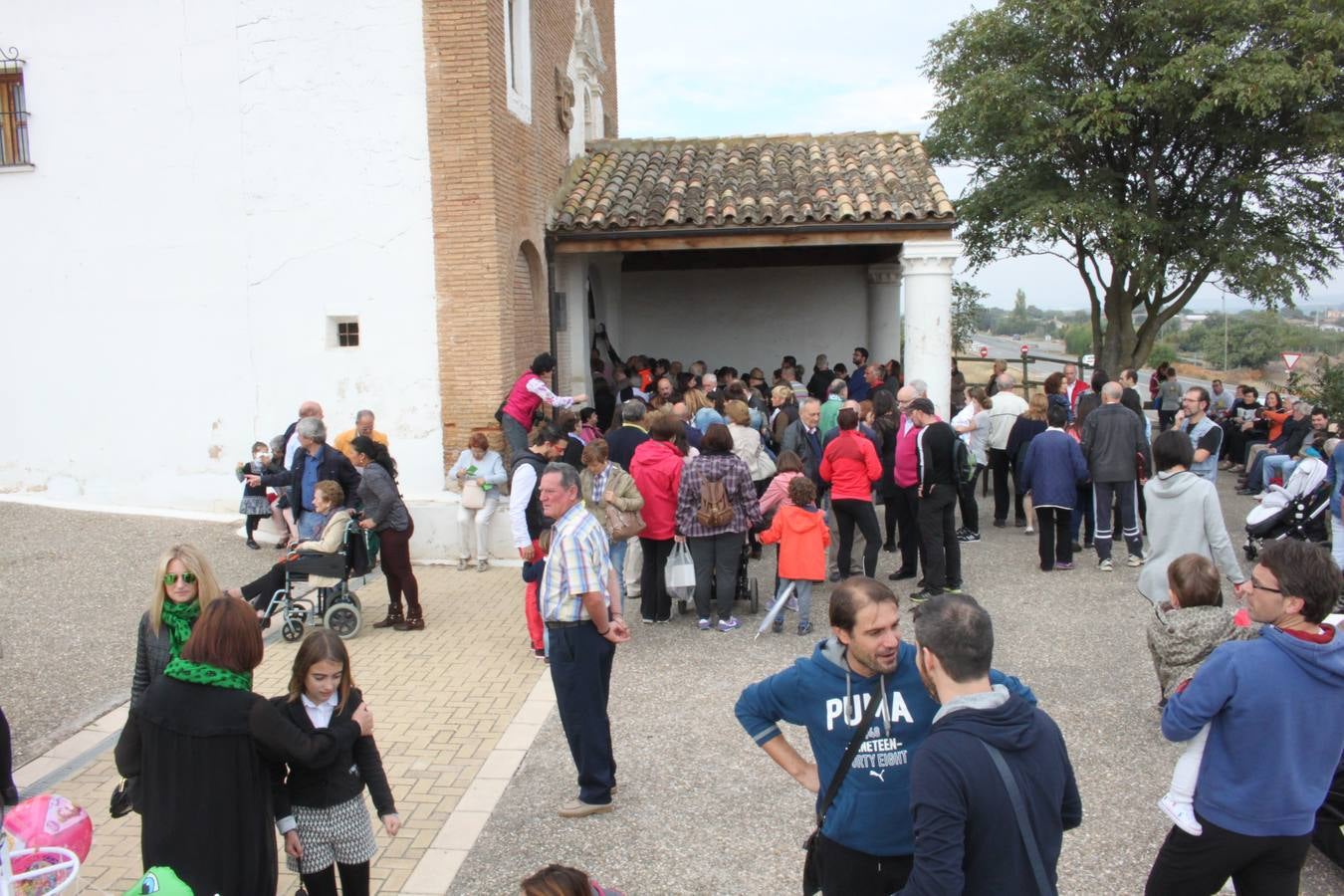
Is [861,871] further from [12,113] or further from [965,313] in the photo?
[965,313]

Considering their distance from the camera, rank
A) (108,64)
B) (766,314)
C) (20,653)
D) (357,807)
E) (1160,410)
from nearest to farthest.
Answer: (357,807) → (20,653) → (108,64) → (1160,410) → (766,314)

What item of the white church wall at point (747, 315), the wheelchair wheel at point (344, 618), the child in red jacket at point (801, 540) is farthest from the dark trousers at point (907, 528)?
the white church wall at point (747, 315)

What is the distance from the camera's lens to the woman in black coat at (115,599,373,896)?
3.49 meters

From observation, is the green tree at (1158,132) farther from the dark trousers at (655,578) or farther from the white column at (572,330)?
the dark trousers at (655,578)

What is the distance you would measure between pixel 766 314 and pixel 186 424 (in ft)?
37.3

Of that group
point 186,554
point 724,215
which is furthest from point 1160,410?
point 186,554

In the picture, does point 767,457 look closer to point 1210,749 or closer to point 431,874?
point 431,874

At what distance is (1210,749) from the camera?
138 inches

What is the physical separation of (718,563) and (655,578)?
59cm

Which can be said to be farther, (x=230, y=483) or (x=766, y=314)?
(x=766, y=314)

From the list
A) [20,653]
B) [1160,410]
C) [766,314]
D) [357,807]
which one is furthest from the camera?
[766,314]

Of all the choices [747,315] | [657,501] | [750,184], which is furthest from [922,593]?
[747,315]

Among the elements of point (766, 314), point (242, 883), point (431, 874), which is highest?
point (766, 314)

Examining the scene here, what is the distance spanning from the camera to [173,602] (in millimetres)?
4535
